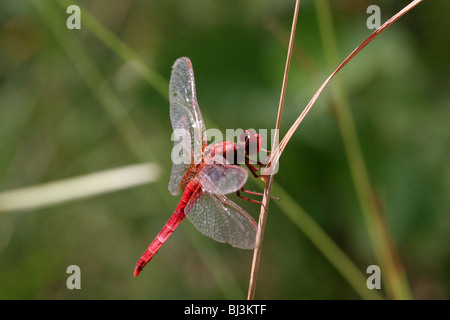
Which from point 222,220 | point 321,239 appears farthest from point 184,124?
point 321,239

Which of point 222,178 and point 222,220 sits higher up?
point 222,178

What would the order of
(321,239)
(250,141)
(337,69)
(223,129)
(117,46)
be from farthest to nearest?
(223,129) < (321,239) < (117,46) < (250,141) < (337,69)

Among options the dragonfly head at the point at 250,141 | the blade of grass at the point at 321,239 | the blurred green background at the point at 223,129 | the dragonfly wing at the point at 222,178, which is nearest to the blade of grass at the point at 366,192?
the blurred green background at the point at 223,129

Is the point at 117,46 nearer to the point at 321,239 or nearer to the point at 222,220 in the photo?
the point at 222,220

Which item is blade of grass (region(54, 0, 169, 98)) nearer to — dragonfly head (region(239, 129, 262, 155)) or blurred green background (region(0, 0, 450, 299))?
blurred green background (region(0, 0, 450, 299))

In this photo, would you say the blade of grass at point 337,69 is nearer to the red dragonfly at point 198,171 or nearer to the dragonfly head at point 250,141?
the red dragonfly at point 198,171

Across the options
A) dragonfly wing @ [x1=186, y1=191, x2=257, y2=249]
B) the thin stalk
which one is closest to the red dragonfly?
dragonfly wing @ [x1=186, y1=191, x2=257, y2=249]

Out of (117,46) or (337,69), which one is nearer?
(337,69)
